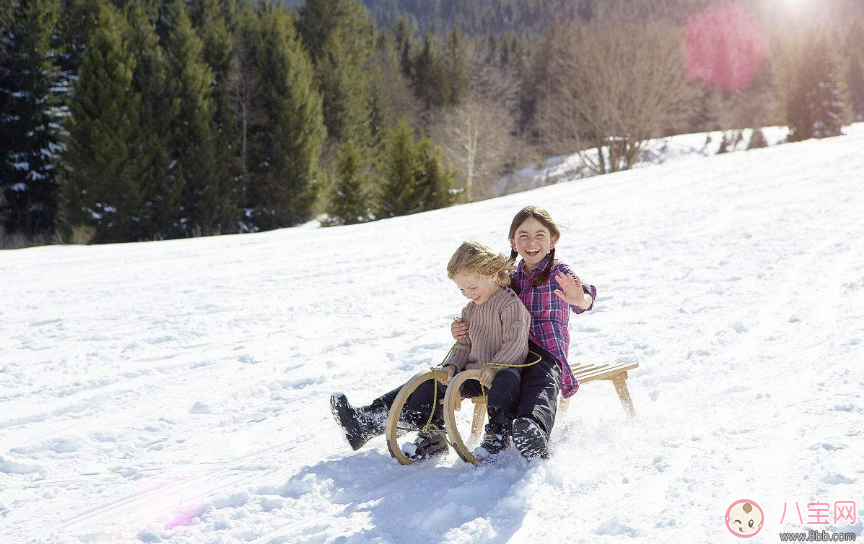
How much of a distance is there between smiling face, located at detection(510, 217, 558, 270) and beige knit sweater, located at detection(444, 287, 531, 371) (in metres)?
0.31

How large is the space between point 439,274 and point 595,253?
1.99 metres

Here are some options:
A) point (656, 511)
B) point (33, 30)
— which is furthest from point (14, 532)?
point (33, 30)

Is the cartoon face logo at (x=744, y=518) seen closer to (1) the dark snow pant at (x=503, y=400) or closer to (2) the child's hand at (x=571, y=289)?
(1) the dark snow pant at (x=503, y=400)

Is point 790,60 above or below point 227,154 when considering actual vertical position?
above

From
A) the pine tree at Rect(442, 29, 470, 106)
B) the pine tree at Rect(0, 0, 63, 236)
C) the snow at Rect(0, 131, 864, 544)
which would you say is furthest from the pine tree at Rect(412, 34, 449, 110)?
the snow at Rect(0, 131, 864, 544)

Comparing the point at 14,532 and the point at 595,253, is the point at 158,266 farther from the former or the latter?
the point at 14,532

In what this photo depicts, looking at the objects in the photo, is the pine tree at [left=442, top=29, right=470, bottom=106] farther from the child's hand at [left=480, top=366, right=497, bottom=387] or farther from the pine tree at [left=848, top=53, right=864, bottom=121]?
the child's hand at [left=480, top=366, right=497, bottom=387]

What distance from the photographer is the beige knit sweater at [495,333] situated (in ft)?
10.6

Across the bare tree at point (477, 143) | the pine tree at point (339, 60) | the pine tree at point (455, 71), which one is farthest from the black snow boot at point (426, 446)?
the pine tree at point (455, 71)

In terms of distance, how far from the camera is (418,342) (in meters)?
5.44

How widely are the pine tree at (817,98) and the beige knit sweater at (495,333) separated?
39258 millimetres

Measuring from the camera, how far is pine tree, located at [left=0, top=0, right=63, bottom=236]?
19656 millimetres

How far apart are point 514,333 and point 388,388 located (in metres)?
1.51

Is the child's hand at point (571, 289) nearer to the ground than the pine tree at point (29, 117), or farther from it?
nearer to the ground
